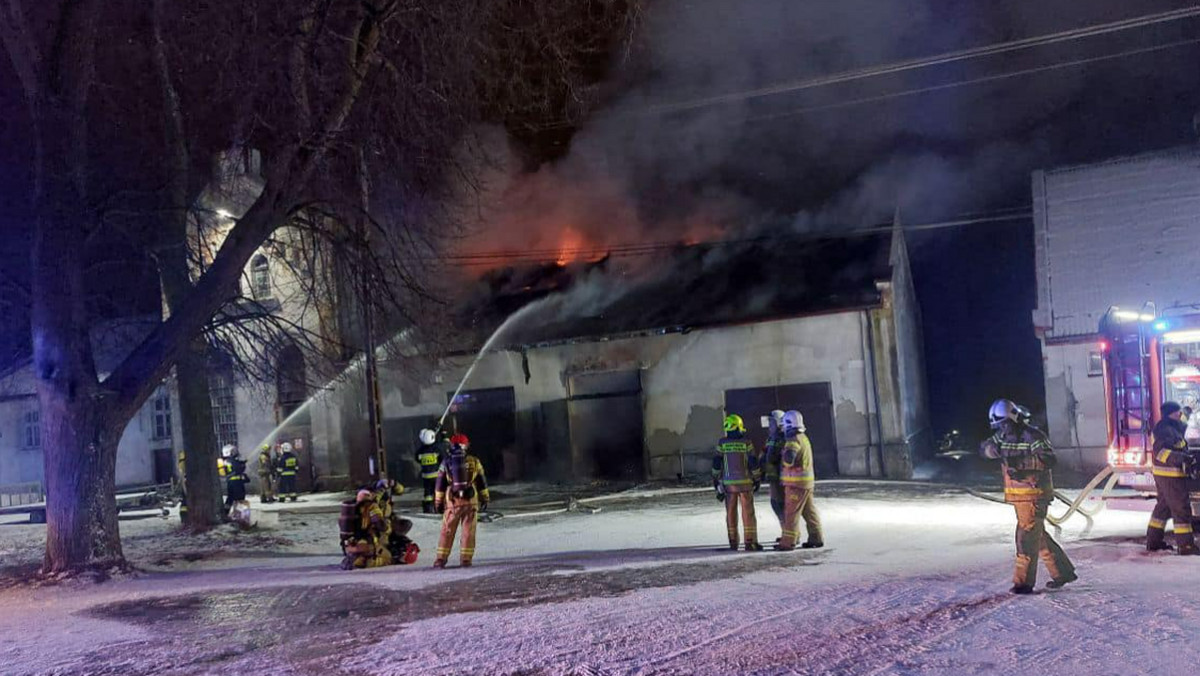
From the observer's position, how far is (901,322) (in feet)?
70.7

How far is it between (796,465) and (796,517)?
1.95 feet

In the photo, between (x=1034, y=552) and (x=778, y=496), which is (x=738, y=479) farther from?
(x=1034, y=552)

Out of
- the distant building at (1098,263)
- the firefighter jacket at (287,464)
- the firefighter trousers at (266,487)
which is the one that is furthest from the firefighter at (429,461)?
the distant building at (1098,263)

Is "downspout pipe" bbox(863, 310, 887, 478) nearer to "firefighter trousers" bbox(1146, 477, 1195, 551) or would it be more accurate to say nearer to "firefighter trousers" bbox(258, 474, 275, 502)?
"firefighter trousers" bbox(1146, 477, 1195, 551)

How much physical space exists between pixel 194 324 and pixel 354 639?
5.59 m

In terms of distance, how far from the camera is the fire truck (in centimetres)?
1086

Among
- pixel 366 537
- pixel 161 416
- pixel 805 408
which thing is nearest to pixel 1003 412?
pixel 366 537

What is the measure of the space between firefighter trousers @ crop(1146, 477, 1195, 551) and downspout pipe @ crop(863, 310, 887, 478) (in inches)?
411

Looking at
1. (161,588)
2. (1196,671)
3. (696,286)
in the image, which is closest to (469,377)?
(696,286)

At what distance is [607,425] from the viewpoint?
21422 millimetres

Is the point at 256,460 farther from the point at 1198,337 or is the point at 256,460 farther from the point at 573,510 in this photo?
the point at 1198,337

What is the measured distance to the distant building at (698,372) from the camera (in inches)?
761

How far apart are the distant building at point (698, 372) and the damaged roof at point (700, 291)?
0.05 metres

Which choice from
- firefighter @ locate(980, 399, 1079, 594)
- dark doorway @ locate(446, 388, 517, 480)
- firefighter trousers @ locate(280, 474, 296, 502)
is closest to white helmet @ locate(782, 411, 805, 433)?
firefighter @ locate(980, 399, 1079, 594)
